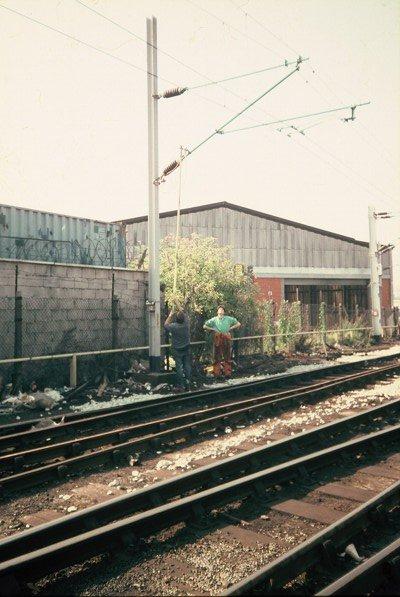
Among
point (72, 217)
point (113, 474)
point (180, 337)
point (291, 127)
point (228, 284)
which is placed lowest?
point (113, 474)

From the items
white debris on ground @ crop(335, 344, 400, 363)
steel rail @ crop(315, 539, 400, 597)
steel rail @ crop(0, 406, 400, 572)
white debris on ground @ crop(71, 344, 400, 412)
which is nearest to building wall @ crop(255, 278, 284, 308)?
white debris on ground @ crop(335, 344, 400, 363)

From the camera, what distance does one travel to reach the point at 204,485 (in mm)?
5457

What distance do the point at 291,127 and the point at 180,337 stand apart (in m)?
8.24

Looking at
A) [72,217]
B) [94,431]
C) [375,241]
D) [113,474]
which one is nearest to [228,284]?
[72,217]

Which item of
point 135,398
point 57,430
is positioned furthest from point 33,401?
point 57,430

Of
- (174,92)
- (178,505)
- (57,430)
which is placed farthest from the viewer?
(174,92)

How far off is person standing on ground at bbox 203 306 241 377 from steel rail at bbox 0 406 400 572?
6.98 meters

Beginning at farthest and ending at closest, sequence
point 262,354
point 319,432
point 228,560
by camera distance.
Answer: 1. point 262,354
2. point 319,432
3. point 228,560

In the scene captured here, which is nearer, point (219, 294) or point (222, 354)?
point (222, 354)

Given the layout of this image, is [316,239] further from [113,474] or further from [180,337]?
[113,474]

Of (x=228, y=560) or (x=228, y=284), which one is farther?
(x=228, y=284)

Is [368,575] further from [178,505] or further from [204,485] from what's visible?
[204,485]

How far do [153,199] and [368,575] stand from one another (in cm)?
1136

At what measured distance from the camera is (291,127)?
1566 cm
